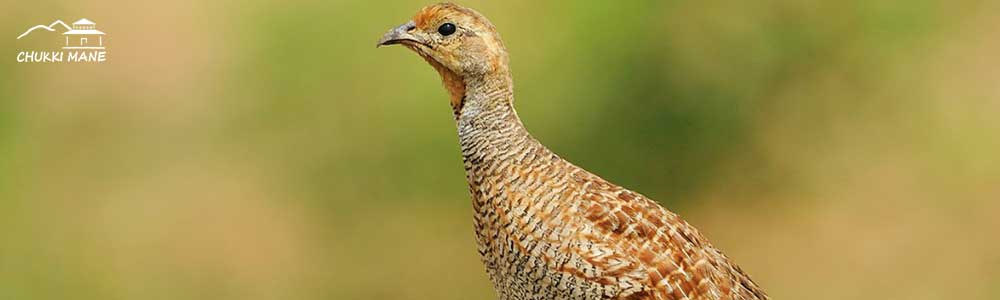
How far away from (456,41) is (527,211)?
598mm

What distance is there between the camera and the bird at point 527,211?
3.72 m

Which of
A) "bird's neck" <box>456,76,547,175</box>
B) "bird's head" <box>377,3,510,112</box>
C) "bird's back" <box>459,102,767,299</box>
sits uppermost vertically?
"bird's head" <box>377,3,510,112</box>

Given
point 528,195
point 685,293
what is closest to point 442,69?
point 528,195

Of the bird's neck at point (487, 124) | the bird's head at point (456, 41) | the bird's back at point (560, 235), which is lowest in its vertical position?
the bird's back at point (560, 235)

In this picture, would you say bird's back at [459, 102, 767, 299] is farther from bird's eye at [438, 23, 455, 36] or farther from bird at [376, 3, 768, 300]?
bird's eye at [438, 23, 455, 36]

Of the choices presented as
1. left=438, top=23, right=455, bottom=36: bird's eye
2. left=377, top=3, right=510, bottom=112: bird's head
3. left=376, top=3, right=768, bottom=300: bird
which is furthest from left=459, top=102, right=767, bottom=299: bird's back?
left=438, top=23, right=455, bottom=36: bird's eye

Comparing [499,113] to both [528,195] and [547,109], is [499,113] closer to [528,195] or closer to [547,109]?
[528,195]

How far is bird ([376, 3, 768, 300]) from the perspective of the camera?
3.72m

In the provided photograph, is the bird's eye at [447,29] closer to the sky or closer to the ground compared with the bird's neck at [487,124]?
closer to the sky

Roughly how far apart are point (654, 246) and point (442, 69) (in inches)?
36.3

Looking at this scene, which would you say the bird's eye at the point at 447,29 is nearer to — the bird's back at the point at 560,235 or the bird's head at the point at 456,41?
the bird's head at the point at 456,41

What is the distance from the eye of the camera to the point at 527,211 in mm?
3742

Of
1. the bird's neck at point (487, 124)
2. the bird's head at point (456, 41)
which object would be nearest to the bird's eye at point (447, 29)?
the bird's head at point (456, 41)

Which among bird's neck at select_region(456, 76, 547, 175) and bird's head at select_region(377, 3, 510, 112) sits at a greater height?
bird's head at select_region(377, 3, 510, 112)
